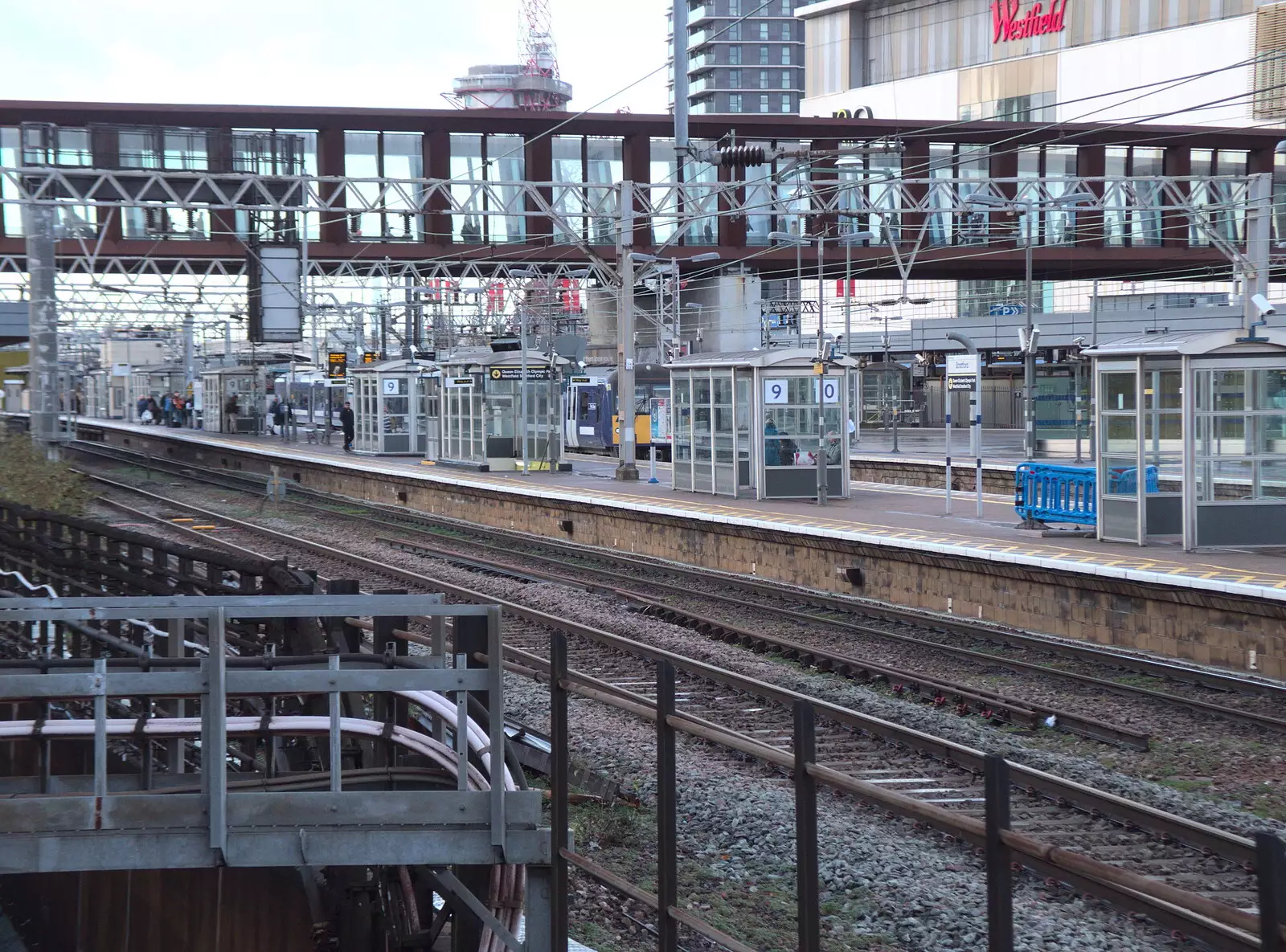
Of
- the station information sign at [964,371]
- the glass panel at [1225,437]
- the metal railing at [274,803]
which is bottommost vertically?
the metal railing at [274,803]

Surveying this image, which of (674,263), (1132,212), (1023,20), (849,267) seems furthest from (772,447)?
(1023,20)

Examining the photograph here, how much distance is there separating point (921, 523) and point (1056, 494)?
6.89ft

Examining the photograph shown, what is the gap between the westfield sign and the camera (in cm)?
6838

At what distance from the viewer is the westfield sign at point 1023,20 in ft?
224

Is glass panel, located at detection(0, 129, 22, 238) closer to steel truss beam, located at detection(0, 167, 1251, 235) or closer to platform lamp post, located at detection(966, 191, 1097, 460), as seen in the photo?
steel truss beam, located at detection(0, 167, 1251, 235)

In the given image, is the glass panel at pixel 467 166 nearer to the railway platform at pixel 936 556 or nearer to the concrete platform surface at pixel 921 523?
the concrete platform surface at pixel 921 523

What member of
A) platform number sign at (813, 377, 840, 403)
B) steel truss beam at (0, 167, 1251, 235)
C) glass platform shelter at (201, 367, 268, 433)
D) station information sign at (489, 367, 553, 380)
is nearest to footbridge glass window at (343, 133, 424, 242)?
steel truss beam at (0, 167, 1251, 235)

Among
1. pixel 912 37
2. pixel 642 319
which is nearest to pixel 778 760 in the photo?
pixel 642 319

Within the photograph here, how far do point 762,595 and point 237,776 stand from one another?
11.9m

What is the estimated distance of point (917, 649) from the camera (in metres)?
14.0

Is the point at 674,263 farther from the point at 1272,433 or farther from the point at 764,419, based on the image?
the point at 1272,433

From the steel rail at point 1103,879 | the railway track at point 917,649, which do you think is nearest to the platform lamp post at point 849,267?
the railway track at point 917,649

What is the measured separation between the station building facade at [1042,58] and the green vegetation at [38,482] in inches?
1529

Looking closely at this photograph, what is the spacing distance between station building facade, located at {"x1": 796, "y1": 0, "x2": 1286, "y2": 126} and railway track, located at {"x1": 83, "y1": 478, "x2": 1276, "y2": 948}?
44.8 metres
